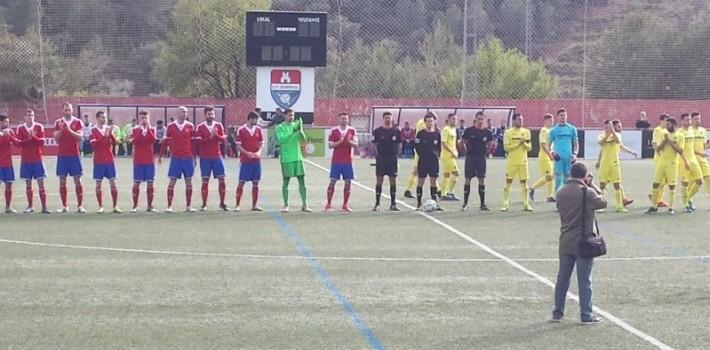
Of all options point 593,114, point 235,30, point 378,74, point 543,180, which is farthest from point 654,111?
point 543,180

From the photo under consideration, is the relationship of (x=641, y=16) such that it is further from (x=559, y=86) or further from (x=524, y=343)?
(x=524, y=343)

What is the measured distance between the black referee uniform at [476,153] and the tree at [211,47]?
3633cm

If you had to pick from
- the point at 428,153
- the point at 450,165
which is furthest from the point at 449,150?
the point at 428,153

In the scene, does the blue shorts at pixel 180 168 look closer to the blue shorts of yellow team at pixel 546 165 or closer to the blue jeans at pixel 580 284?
the blue shorts of yellow team at pixel 546 165

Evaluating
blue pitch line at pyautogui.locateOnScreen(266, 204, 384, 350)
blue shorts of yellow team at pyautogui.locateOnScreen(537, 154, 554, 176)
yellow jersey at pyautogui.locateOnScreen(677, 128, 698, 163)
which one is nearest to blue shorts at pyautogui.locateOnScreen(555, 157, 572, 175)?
blue shorts of yellow team at pyautogui.locateOnScreen(537, 154, 554, 176)

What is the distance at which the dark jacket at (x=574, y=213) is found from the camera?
11188mm

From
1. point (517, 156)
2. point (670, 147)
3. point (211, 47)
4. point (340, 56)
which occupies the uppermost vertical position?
point (211, 47)

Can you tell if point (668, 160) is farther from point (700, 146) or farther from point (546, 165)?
point (546, 165)

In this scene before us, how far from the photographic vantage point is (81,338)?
1040cm

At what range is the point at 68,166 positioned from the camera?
22219mm

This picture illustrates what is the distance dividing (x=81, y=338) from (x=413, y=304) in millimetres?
3585

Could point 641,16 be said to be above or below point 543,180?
above

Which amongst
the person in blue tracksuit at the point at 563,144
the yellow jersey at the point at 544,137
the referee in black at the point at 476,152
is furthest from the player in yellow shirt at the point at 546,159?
the referee in black at the point at 476,152

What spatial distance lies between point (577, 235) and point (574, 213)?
0.22 metres
